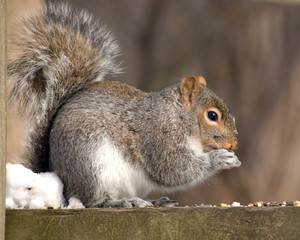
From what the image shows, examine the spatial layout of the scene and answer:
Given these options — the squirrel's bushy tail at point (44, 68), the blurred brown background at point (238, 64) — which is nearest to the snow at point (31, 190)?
the squirrel's bushy tail at point (44, 68)

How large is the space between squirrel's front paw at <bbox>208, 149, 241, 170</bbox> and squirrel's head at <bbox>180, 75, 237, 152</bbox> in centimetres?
4

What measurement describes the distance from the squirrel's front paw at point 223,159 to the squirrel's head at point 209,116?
38 mm

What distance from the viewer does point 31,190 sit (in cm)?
226

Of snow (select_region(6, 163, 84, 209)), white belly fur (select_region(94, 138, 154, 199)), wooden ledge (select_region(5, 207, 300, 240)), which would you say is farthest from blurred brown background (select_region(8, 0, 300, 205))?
wooden ledge (select_region(5, 207, 300, 240))

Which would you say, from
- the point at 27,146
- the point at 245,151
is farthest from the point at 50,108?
the point at 245,151

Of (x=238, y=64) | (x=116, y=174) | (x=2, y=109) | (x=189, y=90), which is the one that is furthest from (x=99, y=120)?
(x=238, y=64)

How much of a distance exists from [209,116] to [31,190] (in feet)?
2.61

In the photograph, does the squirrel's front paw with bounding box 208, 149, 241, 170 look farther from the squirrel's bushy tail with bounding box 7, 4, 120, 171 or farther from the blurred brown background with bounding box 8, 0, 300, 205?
the blurred brown background with bounding box 8, 0, 300, 205

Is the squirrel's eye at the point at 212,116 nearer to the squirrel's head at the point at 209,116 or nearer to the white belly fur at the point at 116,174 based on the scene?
the squirrel's head at the point at 209,116

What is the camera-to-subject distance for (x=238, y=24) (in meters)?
6.31

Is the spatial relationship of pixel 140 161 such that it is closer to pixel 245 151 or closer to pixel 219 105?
pixel 219 105

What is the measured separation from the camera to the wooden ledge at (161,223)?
6.61 feet

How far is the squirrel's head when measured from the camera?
2734 mm

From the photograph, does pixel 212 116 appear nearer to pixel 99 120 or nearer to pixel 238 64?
pixel 99 120
